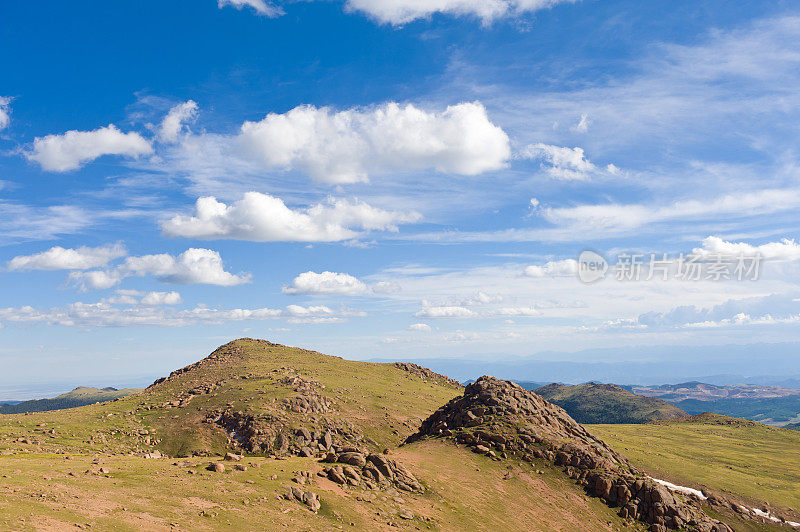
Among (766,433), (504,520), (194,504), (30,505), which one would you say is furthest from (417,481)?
(766,433)

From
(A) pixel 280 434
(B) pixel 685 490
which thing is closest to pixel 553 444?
(B) pixel 685 490

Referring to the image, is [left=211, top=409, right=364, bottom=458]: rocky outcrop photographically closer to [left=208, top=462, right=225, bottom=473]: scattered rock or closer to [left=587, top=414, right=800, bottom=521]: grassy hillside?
[left=208, top=462, right=225, bottom=473]: scattered rock

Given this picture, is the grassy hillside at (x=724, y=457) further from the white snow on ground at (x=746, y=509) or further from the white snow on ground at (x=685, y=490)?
the white snow on ground at (x=685, y=490)

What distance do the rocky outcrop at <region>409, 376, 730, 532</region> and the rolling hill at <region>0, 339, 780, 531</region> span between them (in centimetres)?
27

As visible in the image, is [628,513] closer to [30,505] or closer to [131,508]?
[131,508]

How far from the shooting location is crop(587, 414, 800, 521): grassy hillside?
335 ft

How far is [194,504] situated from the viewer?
150ft

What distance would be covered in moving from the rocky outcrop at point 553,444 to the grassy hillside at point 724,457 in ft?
75.8

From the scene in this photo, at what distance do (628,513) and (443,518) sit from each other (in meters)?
33.9

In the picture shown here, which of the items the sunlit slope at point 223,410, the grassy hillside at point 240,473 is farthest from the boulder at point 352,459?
the sunlit slope at point 223,410

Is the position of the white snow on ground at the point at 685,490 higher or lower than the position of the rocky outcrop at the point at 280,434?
higher

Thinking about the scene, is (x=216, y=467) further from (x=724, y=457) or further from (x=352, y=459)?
(x=724, y=457)

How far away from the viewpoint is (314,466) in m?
63.0

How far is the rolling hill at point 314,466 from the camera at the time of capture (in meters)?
45.5
